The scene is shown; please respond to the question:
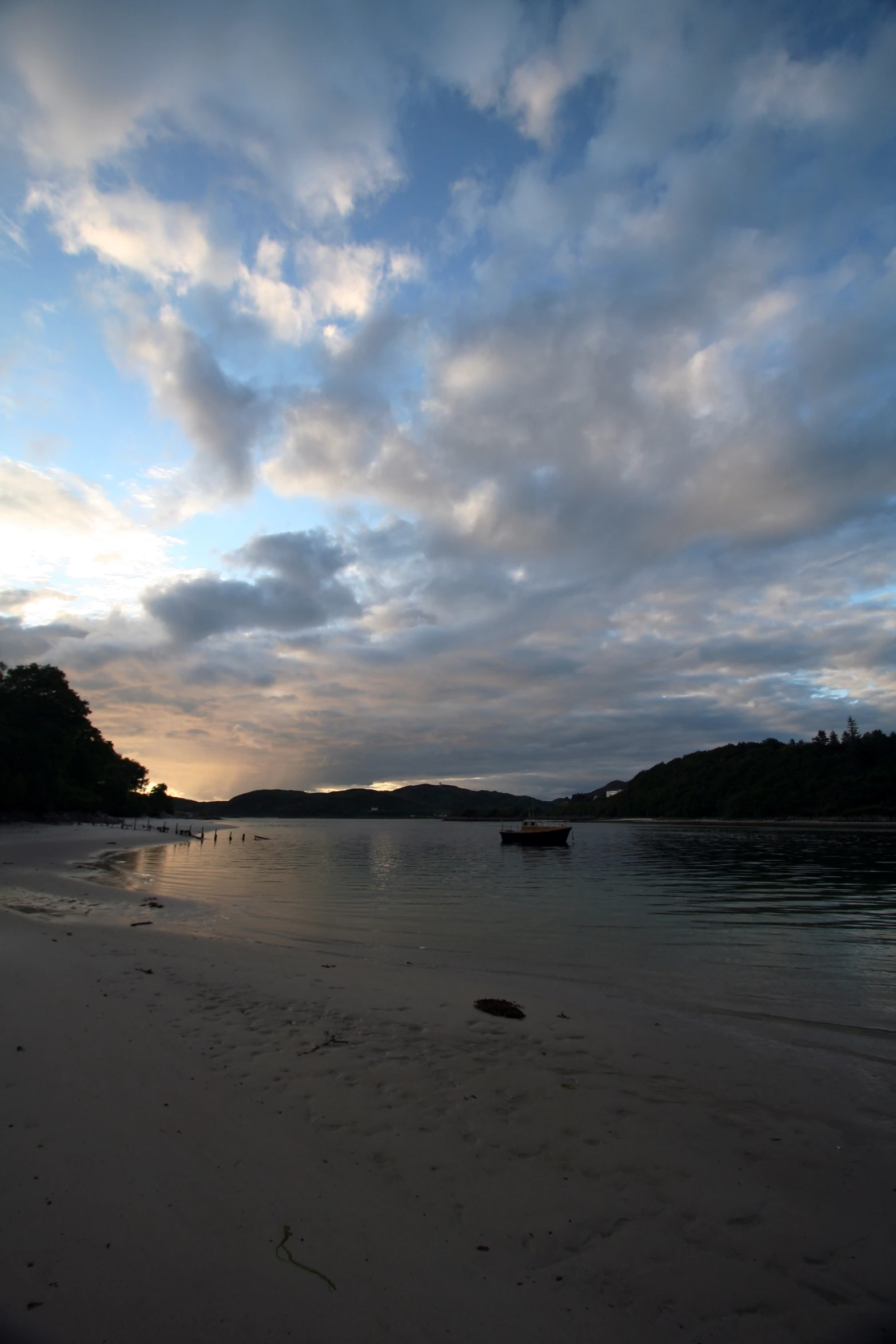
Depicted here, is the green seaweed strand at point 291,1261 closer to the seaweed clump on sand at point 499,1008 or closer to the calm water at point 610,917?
the seaweed clump on sand at point 499,1008

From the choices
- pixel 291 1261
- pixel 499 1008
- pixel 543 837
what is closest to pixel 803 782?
pixel 543 837

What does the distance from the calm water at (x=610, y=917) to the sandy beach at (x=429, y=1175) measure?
4060 mm

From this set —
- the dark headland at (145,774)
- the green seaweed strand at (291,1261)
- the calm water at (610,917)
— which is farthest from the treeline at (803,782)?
the green seaweed strand at (291,1261)

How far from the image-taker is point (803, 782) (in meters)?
159

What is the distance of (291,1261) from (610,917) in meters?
21.2

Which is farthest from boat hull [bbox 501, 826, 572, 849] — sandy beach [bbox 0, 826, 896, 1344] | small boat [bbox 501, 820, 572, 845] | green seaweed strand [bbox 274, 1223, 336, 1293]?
green seaweed strand [bbox 274, 1223, 336, 1293]

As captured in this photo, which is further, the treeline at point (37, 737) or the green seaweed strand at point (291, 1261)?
the treeline at point (37, 737)

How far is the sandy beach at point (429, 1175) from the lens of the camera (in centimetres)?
374

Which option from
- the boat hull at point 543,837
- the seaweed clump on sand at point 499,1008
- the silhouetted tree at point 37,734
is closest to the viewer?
the seaweed clump on sand at point 499,1008

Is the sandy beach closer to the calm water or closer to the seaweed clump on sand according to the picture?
the seaweed clump on sand

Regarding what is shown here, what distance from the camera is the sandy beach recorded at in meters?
3.74

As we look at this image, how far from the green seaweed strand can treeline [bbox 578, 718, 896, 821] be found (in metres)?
161

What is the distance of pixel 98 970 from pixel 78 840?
55.7 m

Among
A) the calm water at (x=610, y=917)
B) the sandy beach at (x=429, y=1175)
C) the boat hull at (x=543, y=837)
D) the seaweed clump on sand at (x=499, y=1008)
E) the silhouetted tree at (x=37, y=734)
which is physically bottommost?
the boat hull at (x=543, y=837)
